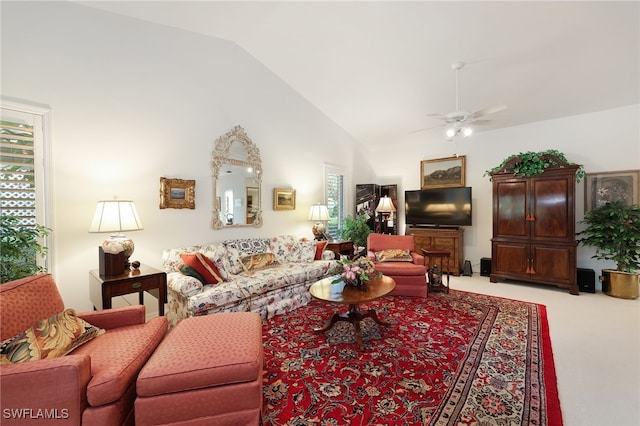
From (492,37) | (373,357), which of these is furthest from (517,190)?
(373,357)

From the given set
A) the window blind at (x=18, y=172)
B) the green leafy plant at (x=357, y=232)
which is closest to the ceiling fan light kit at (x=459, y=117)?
the green leafy plant at (x=357, y=232)

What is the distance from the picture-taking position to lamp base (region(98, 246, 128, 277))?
259cm

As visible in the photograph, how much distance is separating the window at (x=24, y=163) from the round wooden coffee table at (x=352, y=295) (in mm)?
2771

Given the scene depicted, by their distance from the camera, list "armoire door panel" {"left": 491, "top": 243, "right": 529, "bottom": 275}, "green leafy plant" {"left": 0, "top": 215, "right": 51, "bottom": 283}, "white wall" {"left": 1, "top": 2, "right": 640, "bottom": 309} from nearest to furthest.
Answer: "green leafy plant" {"left": 0, "top": 215, "right": 51, "bottom": 283}, "white wall" {"left": 1, "top": 2, "right": 640, "bottom": 309}, "armoire door panel" {"left": 491, "top": 243, "right": 529, "bottom": 275}

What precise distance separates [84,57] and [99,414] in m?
3.31

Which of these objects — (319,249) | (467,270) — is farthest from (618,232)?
(319,249)

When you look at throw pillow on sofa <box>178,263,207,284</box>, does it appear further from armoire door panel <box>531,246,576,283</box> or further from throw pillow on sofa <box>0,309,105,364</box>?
armoire door panel <box>531,246,576,283</box>

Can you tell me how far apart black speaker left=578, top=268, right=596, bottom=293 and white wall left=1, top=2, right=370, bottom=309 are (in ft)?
17.3

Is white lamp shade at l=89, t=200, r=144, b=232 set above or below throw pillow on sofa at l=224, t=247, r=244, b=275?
above

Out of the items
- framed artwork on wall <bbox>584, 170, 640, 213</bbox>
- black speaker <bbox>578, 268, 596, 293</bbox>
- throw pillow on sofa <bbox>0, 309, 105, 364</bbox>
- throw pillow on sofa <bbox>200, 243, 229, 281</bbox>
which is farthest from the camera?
black speaker <bbox>578, 268, 596, 293</bbox>

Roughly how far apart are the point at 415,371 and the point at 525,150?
4946mm

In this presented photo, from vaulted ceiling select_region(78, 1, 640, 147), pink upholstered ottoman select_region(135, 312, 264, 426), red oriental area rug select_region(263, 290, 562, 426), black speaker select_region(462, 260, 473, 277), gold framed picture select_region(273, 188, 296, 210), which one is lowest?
red oriental area rug select_region(263, 290, 562, 426)

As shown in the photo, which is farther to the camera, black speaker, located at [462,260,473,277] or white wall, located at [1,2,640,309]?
black speaker, located at [462,260,473,277]

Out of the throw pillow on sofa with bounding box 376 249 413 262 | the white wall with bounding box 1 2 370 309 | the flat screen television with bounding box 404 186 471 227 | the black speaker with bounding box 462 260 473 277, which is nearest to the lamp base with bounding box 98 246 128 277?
the white wall with bounding box 1 2 370 309
